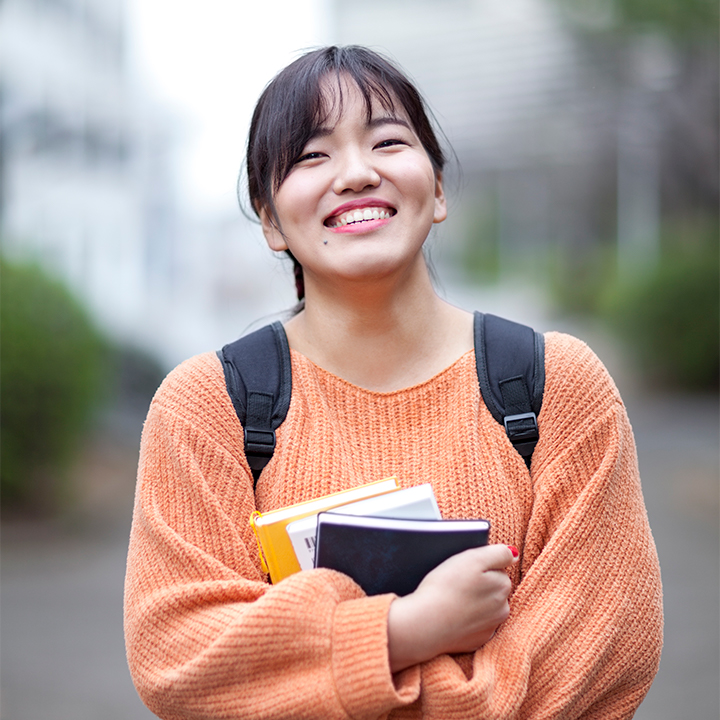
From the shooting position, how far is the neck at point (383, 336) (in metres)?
1.86

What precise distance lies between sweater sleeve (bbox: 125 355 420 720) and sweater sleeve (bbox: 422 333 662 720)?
0.51 feet

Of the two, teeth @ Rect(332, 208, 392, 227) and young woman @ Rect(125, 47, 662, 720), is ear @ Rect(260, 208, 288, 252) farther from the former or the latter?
teeth @ Rect(332, 208, 392, 227)

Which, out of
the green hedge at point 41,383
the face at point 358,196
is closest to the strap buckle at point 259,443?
the face at point 358,196

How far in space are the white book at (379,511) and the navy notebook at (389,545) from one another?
1.6 inches

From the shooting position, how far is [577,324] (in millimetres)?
16422

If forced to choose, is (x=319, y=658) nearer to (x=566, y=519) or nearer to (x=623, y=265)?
(x=566, y=519)

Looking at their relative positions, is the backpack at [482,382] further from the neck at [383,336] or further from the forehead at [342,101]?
the forehead at [342,101]

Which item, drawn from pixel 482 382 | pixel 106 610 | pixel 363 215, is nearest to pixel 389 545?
pixel 482 382

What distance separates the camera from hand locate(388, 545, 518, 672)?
57.7 inches

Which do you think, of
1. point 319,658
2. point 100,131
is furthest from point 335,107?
point 100,131

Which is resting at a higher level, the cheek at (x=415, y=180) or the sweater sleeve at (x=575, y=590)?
the cheek at (x=415, y=180)

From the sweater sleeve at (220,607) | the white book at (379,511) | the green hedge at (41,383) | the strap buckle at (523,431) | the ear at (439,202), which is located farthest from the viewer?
the green hedge at (41,383)

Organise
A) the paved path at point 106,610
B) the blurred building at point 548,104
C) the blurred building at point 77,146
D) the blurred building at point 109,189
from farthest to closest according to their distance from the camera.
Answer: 1. the blurred building at point 548,104
2. the blurred building at point 109,189
3. the blurred building at point 77,146
4. the paved path at point 106,610

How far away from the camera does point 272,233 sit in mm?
1980
